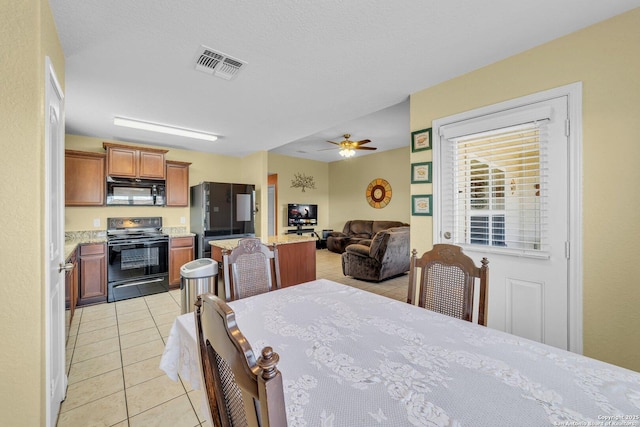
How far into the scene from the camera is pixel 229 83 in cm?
244

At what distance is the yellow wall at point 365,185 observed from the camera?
6.56 m

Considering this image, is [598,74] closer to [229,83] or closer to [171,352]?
[229,83]

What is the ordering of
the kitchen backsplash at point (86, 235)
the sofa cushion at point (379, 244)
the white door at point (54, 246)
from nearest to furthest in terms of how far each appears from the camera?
the white door at point (54, 246), the kitchen backsplash at point (86, 235), the sofa cushion at point (379, 244)

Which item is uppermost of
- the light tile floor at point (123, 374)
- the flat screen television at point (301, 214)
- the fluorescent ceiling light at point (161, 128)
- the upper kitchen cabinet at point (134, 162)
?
the fluorescent ceiling light at point (161, 128)

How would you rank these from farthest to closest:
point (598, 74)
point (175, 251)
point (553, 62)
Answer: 1. point (175, 251)
2. point (553, 62)
3. point (598, 74)

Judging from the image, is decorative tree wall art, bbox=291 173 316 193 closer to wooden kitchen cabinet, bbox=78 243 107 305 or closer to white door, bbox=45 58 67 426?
wooden kitchen cabinet, bbox=78 243 107 305

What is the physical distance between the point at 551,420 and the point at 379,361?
465mm

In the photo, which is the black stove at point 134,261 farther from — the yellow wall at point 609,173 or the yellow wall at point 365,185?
the yellow wall at point 365,185

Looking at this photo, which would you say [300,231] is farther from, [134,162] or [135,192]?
[134,162]

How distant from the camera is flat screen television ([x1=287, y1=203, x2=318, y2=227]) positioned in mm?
7316

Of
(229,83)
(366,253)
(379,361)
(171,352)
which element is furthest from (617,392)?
(366,253)

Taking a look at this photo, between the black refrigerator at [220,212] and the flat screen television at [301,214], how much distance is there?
8.27 ft

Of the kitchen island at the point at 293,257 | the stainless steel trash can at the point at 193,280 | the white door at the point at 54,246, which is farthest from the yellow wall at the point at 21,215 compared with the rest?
the kitchen island at the point at 293,257

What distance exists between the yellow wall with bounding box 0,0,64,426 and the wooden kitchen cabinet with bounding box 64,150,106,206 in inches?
125
